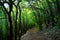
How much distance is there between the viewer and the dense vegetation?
8.94m

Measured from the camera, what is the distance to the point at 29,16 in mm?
11797

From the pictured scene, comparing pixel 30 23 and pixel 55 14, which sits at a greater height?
pixel 55 14

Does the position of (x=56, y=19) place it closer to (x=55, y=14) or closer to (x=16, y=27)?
(x=55, y=14)

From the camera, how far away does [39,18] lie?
1155 centimetres

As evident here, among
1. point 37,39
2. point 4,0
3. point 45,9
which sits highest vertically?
point 4,0

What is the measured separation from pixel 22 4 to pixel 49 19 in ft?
6.70

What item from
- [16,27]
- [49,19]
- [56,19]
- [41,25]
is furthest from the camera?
[41,25]

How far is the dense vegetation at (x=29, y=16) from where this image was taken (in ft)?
29.3

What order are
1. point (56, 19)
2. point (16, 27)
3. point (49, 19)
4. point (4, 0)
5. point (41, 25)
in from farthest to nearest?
point (41, 25), point (49, 19), point (56, 19), point (16, 27), point (4, 0)

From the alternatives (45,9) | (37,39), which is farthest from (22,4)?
(37,39)

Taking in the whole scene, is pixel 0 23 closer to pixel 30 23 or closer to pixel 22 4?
pixel 22 4

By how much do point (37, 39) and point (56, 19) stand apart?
1698 mm

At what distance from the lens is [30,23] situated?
12.2m

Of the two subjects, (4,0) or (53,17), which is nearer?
(4,0)
